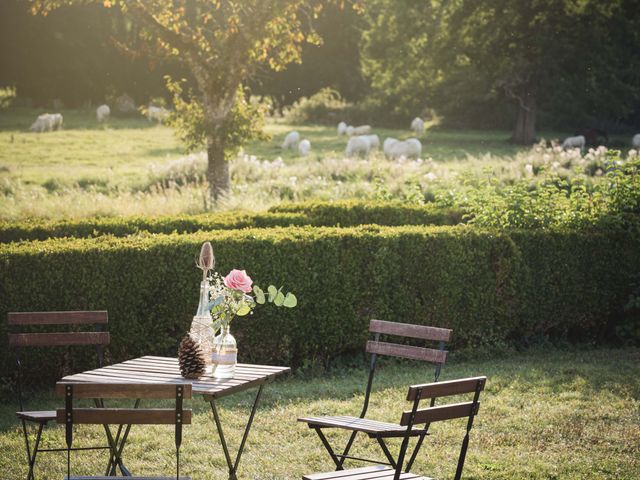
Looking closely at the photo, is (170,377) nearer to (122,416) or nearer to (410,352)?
(122,416)

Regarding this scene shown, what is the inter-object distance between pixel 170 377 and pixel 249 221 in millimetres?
6271

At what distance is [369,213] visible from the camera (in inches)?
495

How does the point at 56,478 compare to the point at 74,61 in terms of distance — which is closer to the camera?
the point at 56,478

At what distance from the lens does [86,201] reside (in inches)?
594

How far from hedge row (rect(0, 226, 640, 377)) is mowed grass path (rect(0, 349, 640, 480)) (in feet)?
2.43

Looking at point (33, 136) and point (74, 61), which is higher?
point (74, 61)

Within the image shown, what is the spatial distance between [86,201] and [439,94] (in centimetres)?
3375

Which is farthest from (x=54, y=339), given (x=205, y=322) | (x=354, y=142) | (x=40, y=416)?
(x=354, y=142)

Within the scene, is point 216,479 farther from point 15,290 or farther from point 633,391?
point 633,391

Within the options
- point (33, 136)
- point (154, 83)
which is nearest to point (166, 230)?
point (33, 136)

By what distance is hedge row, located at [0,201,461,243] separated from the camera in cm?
1095

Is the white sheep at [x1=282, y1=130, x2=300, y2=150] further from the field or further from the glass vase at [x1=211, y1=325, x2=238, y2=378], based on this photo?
the glass vase at [x1=211, y1=325, x2=238, y2=378]

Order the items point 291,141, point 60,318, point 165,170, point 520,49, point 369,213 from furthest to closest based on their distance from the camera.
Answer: point 520,49 → point 291,141 → point 165,170 → point 369,213 → point 60,318

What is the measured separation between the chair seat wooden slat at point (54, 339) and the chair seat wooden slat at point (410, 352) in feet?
6.62
